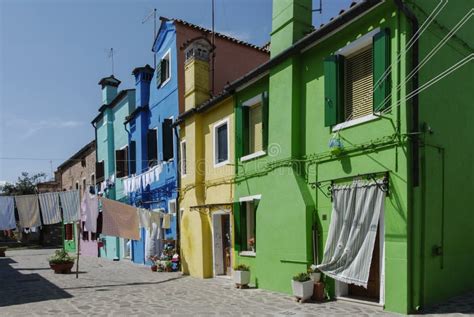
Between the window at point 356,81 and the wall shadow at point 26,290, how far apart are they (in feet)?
26.4

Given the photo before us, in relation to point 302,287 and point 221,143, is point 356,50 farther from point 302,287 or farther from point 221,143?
point 221,143

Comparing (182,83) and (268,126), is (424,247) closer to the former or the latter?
(268,126)

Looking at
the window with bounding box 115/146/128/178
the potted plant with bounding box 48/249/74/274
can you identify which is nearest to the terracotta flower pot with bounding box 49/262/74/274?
the potted plant with bounding box 48/249/74/274

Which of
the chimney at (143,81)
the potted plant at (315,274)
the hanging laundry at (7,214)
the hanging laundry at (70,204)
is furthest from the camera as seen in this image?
the hanging laundry at (70,204)

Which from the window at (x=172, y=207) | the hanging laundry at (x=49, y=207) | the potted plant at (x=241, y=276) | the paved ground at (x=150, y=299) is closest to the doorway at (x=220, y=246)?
the paved ground at (x=150, y=299)

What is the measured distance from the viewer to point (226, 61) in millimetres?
16359

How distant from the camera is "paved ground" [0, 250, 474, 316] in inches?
324

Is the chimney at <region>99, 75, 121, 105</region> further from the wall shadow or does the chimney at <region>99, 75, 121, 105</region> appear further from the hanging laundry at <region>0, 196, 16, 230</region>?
the wall shadow

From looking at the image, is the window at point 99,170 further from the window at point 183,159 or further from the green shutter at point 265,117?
the green shutter at point 265,117

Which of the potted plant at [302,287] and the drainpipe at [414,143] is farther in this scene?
the potted plant at [302,287]

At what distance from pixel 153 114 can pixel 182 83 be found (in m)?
2.98

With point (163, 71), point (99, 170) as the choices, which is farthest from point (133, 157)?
point (99, 170)

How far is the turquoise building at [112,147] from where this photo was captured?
21.5 meters

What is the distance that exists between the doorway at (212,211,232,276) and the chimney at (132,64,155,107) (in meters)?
7.84
